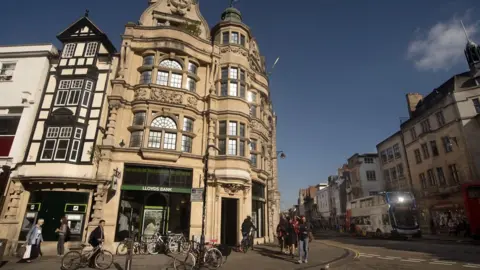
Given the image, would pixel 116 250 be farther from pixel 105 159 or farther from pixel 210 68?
pixel 210 68

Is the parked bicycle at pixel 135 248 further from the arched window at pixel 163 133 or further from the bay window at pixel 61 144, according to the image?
the bay window at pixel 61 144

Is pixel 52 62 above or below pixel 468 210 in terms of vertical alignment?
above

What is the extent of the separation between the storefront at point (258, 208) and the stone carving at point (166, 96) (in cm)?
906

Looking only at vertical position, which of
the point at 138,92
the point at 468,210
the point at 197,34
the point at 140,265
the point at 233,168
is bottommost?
the point at 140,265

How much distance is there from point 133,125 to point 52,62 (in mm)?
8339

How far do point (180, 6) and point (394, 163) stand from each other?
4128cm

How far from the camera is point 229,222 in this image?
1858cm

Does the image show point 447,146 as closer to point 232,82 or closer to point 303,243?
point 232,82

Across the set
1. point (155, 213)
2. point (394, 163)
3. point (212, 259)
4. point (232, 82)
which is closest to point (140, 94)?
point (232, 82)

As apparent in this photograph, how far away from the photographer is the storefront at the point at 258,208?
20438mm

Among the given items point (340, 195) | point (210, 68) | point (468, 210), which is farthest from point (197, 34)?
point (340, 195)

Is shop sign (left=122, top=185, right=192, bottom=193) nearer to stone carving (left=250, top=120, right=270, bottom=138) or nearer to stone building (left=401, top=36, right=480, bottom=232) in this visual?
stone carving (left=250, top=120, right=270, bottom=138)

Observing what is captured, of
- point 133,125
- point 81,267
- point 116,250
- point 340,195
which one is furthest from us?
point 340,195

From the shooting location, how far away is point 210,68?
20484mm
